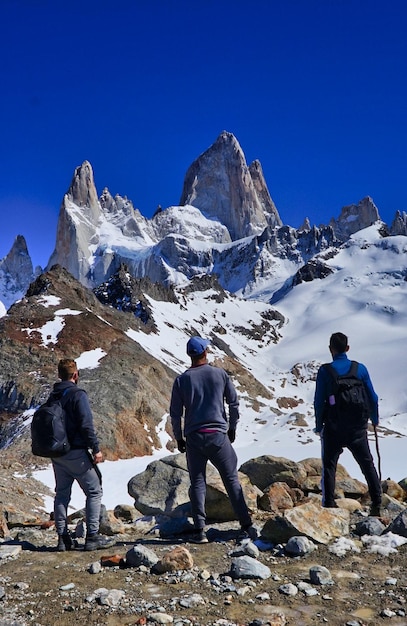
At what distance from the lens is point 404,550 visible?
5773mm

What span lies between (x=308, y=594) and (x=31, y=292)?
55154 millimetres

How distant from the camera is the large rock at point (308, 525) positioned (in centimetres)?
623

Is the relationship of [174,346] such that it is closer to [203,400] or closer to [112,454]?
[112,454]

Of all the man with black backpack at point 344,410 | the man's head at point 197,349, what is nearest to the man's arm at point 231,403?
the man's head at point 197,349

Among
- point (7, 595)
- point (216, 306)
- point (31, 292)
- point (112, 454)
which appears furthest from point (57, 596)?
point (216, 306)

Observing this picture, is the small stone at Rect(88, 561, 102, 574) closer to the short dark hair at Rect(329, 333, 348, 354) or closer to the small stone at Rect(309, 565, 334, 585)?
the small stone at Rect(309, 565, 334, 585)

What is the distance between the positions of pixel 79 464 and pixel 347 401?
372 cm

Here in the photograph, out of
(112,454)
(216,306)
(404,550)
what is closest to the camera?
(404,550)

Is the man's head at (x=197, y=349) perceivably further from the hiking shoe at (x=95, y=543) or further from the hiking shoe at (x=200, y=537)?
the hiking shoe at (x=95, y=543)

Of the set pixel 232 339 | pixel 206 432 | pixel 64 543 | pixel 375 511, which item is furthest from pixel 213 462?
pixel 232 339

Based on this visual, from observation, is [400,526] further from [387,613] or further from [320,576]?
[387,613]

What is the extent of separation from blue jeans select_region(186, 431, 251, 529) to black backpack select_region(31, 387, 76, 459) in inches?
63.9

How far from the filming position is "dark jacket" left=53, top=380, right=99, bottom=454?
6.67m

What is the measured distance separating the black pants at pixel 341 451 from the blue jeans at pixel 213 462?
1423 mm
